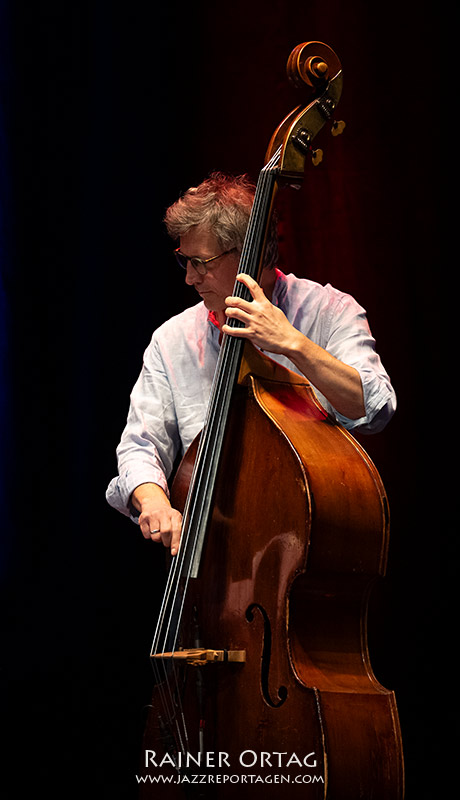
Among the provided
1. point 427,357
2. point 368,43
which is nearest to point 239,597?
point 427,357

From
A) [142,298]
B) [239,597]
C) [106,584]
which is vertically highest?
[142,298]

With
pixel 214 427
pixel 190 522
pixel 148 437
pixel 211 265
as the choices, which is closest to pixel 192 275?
pixel 211 265

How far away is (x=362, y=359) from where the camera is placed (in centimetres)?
166

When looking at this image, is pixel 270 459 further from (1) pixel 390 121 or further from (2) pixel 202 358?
(1) pixel 390 121

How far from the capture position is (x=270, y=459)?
53.3 inches

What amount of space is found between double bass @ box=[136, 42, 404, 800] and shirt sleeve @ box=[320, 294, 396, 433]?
119 mm

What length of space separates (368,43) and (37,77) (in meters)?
0.94

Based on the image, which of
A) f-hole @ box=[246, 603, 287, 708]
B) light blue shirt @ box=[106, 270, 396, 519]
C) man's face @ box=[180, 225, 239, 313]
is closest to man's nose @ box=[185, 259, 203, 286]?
man's face @ box=[180, 225, 239, 313]

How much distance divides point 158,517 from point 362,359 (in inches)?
20.2

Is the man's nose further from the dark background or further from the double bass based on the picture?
the dark background

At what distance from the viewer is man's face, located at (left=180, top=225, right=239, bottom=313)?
5.83ft

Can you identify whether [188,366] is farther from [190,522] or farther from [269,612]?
[269,612]

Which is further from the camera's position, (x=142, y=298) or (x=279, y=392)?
(x=142, y=298)

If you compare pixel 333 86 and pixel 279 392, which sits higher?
pixel 333 86
